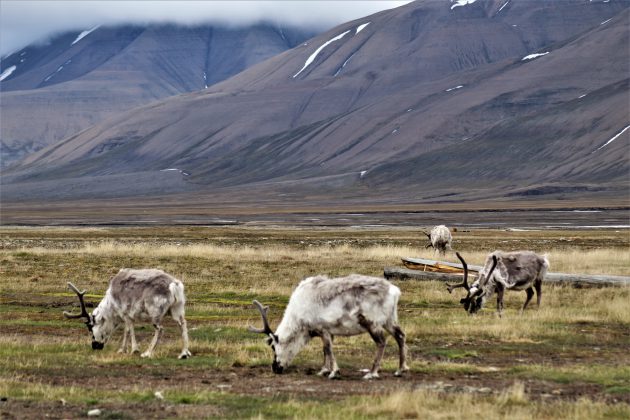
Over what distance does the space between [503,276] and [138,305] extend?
11446 mm

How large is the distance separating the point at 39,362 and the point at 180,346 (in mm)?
3466

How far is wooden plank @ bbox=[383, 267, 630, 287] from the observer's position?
108 feet

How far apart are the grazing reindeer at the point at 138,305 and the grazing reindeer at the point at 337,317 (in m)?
2.69

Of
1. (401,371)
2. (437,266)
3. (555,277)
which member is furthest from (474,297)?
(437,266)

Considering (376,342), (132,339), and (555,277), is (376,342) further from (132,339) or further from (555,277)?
(555,277)

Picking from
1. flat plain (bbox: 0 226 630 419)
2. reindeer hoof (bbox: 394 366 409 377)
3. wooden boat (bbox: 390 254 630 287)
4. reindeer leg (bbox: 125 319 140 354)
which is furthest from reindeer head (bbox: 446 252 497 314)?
reindeer leg (bbox: 125 319 140 354)

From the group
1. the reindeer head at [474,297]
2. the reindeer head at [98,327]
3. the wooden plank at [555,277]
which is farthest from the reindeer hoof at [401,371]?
the wooden plank at [555,277]

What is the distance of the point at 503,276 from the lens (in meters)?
27.5

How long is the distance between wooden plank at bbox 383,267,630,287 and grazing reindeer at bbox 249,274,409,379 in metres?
15.7

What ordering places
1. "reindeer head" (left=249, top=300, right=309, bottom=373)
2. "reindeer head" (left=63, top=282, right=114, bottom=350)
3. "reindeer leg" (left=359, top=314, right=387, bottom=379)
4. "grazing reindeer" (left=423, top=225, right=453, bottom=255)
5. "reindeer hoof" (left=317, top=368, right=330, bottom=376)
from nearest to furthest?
"reindeer leg" (left=359, top=314, right=387, bottom=379) → "reindeer hoof" (left=317, top=368, right=330, bottom=376) → "reindeer head" (left=249, top=300, right=309, bottom=373) → "reindeer head" (left=63, top=282, right=114, bottom=350) → "grazing reindeer" (left=423, top=225, right=453, bottom=255)

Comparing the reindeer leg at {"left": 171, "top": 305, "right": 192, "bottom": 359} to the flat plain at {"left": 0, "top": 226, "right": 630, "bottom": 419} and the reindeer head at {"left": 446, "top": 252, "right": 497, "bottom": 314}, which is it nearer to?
the flat plain at {"left": 0, "top": 226, "right": 630, "bottom": 419}

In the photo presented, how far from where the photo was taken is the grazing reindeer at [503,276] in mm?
27000

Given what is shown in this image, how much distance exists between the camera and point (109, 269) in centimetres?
4219

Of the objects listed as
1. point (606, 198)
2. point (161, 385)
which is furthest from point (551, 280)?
point (606, 198)
